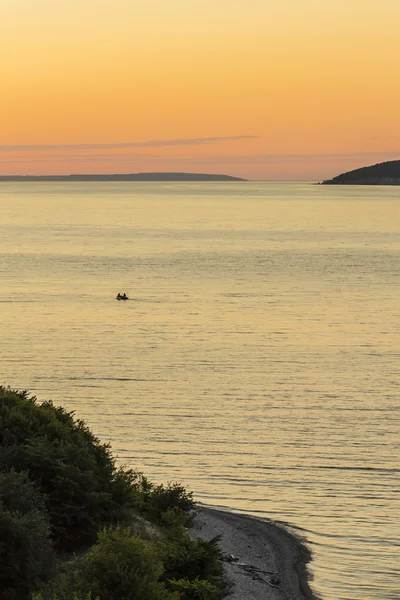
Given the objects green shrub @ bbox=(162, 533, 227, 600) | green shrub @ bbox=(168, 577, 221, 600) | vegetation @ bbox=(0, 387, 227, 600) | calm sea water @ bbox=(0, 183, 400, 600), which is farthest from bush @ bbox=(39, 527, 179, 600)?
calm sea water @ bbox=(0, 183, 400, 600)

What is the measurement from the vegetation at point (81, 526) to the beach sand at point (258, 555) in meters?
0.81

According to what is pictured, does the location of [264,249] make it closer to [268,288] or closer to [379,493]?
[268,288]

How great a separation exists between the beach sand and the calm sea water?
31.4 inches

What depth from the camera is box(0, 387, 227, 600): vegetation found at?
2409 centimetres

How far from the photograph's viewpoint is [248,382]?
59.1 metres

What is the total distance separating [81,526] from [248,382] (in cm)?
3110

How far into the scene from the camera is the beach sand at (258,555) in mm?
29578

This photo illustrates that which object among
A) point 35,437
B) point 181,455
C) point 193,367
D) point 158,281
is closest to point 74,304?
point 158,281

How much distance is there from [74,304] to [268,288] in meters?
24.7

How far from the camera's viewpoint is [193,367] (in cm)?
6319

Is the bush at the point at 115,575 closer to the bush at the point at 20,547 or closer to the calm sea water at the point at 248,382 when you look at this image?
the bush at the point at 20,547

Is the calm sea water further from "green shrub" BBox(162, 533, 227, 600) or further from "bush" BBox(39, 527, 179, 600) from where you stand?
"bush" BBox(39, 527, 179, 600)

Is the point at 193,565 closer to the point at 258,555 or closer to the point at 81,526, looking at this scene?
the point at 81,526

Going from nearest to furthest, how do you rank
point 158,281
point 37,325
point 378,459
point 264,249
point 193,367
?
1. point 378,459
2. point 193,367
3. point 37,325
4. point 158,281
5. point 264,249
